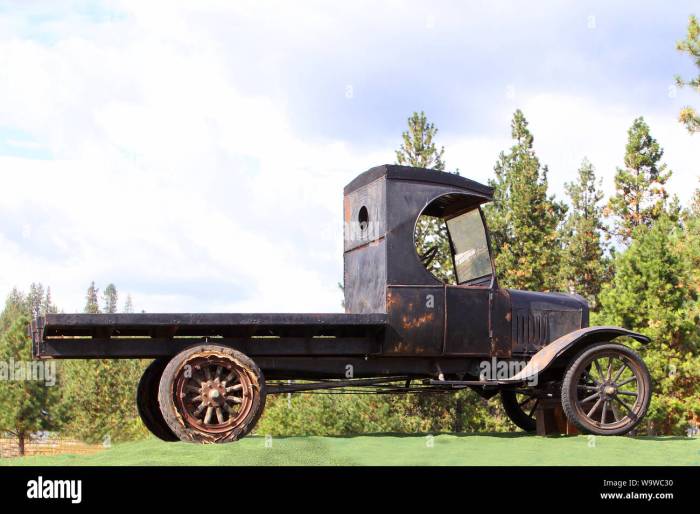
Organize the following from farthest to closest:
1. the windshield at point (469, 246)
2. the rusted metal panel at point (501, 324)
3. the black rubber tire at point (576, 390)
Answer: the windshield at point (469, 246)
the rusted metal panel at point (501, 324)
the black rubber tire at point (576, 390)

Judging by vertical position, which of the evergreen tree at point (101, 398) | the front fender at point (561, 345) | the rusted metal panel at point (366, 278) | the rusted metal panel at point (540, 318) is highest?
the rusted metal panel at point (366, 278)

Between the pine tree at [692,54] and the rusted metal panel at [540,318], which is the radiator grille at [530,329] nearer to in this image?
the rusted metal panel at [540,318]

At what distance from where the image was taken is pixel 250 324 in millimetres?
10539

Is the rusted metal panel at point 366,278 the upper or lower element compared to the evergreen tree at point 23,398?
upper

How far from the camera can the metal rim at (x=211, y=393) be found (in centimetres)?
1013

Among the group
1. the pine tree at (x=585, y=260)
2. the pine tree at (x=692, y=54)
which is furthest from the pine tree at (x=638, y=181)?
the pine tree at (x=692, y=54)

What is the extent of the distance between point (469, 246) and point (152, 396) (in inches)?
178

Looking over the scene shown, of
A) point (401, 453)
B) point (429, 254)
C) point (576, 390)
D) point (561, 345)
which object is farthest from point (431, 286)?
point (401, 453)

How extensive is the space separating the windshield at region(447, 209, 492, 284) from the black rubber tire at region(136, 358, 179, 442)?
13.5 feet

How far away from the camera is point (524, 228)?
42125mm

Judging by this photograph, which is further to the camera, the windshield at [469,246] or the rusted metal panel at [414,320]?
the windshield at [469,246]

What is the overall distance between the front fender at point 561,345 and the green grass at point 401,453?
0.88m

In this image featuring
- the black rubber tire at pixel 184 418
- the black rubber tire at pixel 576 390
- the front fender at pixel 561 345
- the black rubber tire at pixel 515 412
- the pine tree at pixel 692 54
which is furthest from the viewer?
the pine tree at pixel 692 54
